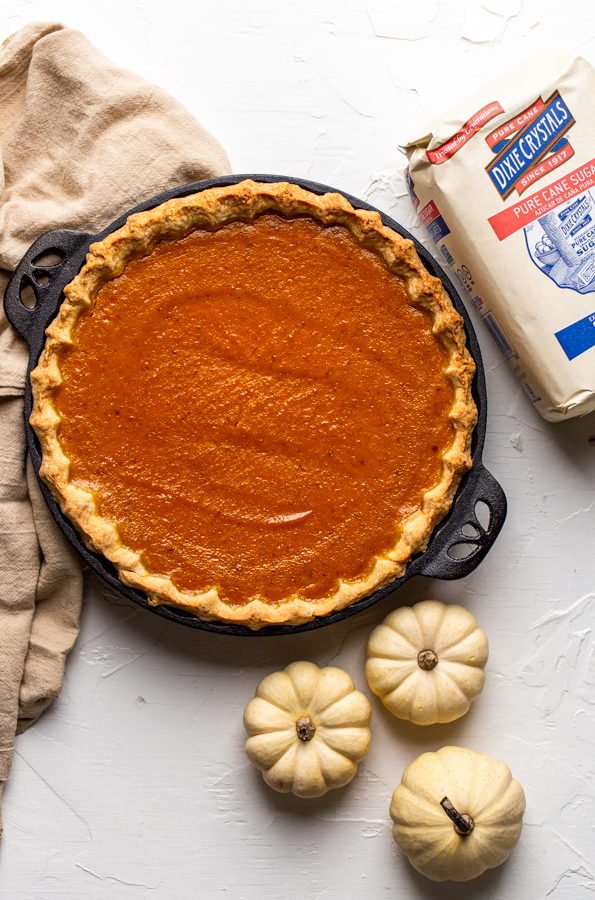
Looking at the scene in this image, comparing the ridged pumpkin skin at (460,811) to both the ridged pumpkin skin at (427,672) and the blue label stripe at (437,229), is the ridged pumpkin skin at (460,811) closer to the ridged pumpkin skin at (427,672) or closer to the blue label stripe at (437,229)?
the ridged pumpkin skin at (427,672)

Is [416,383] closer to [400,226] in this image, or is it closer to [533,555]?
[400,226]

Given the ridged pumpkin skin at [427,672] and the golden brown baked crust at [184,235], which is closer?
the golden brown baked crust at [184,235]

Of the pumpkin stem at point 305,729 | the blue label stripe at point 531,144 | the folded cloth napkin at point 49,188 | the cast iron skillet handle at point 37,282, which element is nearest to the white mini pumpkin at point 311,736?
the pumpkin stem at point 305,729

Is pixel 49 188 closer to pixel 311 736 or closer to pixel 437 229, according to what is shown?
pixel 437 229

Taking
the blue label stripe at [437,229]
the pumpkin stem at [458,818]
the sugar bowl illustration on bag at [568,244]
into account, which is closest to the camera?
the pumpkin stem at [458,818]

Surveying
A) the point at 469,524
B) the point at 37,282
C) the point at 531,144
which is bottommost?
the point at 469,524

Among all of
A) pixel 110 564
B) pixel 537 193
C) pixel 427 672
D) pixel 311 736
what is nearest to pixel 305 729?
pixel 311 736
